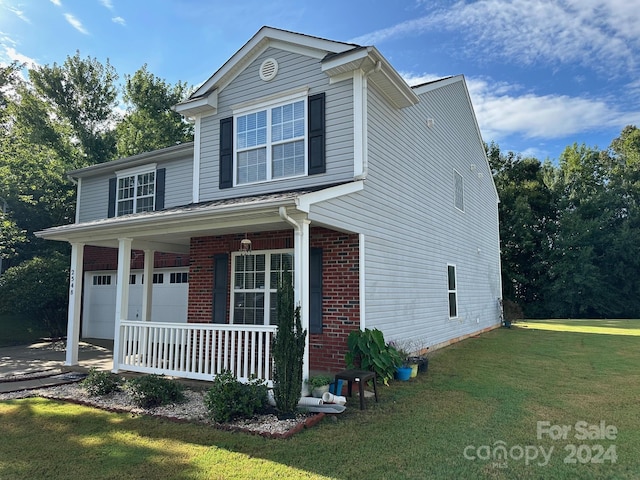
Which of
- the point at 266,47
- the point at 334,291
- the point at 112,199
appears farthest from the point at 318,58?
the point at 112,199

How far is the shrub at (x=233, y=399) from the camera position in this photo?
5293mm

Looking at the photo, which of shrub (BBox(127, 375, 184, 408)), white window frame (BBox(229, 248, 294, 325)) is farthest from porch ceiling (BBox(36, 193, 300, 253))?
shrub (BBox(127, 375, 184, 408))

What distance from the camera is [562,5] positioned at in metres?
10.6

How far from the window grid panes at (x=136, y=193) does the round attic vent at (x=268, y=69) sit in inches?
219

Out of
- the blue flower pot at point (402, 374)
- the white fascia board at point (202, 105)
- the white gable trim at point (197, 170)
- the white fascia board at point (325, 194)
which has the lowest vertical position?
the blue flower pot at point (402, 374)

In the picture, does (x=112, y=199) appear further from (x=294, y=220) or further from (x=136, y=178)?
(x=294, y=220)

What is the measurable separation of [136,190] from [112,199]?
1.00 m

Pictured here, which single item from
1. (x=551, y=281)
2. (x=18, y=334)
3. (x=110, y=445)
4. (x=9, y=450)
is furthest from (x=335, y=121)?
(x=551, y=281)

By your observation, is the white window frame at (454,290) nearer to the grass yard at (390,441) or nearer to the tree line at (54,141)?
the grass yard at (390,441)

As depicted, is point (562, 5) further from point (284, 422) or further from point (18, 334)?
point (18, 334)

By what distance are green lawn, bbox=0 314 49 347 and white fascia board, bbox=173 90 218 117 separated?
946cm

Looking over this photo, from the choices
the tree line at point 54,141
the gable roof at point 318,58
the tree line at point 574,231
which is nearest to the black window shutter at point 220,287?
the gable roof at point 318,58

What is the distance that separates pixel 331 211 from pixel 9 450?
16.0 feet

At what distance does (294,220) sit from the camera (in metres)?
6.08
